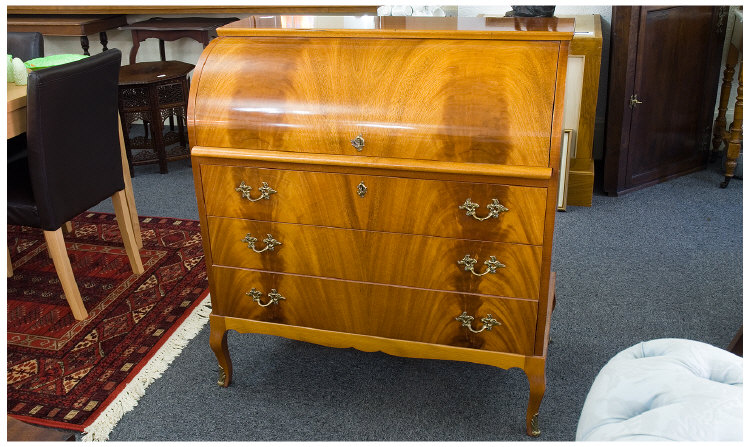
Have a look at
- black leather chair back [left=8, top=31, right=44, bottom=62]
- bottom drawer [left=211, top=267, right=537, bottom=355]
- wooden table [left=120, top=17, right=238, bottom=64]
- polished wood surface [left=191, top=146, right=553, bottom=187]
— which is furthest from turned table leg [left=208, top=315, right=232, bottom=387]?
wooden table [left=120, top=17, right=238, bottom=64]

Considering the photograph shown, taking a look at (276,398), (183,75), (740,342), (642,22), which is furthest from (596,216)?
(183,75)

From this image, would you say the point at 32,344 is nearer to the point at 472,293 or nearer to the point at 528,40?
the point at 472,293

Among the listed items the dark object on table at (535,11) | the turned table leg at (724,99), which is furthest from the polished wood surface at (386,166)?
the turned table leg at (724,99)

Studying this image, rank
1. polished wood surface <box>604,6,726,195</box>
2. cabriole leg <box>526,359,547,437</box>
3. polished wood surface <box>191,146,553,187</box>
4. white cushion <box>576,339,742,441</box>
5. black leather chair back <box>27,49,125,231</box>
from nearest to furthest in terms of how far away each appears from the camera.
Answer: white cushion <box>576,339,742,441</box> → polished wood surface <box>191,146,553,187</box> → cabriole leg <box>526,359,547,437</box> → black leather chair back <box>27,49,125,231</box> → polished wood surface <box>604,6,726,195</box>

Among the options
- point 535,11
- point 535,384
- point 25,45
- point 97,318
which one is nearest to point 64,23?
point 25,45

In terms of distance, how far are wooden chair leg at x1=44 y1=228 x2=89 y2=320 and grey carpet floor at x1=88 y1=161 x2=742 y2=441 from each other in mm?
526

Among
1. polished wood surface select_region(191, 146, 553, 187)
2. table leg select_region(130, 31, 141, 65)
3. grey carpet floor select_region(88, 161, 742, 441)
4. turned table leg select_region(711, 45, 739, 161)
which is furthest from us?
table leg select_region(130, 31, 141, 65)

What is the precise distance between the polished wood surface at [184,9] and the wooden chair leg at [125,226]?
2.07 meters

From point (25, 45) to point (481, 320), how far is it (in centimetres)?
271

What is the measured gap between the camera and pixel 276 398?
89.2 inches

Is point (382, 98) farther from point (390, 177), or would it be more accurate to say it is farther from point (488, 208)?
point (488, 208)

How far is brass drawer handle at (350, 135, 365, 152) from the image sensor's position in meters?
1.83

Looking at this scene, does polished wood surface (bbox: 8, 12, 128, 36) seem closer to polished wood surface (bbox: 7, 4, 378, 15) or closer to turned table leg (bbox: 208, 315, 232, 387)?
polished wood surface (bbox: 7, 4, 378, 15)

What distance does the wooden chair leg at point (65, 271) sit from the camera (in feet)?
8.60
